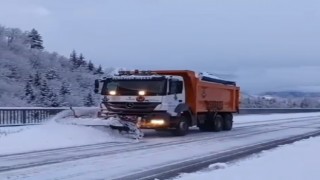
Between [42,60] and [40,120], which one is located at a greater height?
[42,60]

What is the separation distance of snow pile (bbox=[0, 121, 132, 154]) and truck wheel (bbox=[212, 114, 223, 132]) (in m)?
7.88

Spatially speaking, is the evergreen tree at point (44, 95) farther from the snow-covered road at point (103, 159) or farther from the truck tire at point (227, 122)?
the snow-covered road at point (103, 159)

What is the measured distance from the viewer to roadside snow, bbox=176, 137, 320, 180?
447 inches

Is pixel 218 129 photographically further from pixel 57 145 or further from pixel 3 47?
pixel 3 47

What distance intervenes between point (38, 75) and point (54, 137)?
5450 centimetres

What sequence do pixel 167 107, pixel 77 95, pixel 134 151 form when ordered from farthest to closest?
pixel 77 95, pixel 167 107, pixel 134 151

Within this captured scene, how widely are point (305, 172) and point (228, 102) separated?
17969 millimetres

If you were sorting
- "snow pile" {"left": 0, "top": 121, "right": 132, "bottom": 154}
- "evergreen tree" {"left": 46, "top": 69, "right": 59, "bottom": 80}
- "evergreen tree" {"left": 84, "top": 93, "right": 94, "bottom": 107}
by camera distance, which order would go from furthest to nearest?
"evergreen tree" {"left": 46, "top": 69, "right": 59, "bottom": 80}, "evergreen tree" {"left": 84, "top": 93, "right": 94, "bottom": 107}, "snow pile" {"left": 0, "top": 121, "right": 132, "bottom": 154}

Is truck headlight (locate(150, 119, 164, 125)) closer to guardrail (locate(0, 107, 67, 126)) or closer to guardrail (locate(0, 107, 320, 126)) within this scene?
guardrail (locate(0, 107, 320, 126))

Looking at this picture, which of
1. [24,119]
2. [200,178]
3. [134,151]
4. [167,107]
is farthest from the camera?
[24,119]

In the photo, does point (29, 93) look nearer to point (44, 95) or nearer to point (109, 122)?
point (44, 95)

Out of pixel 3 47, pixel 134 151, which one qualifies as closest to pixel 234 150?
pixel 134 151

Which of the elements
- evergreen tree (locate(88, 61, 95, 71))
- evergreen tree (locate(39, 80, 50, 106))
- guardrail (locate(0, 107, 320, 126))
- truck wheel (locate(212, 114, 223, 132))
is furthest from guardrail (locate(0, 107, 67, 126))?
evergreen tree (locate(88, 61, 95, 71))

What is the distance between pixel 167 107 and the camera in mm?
22578
